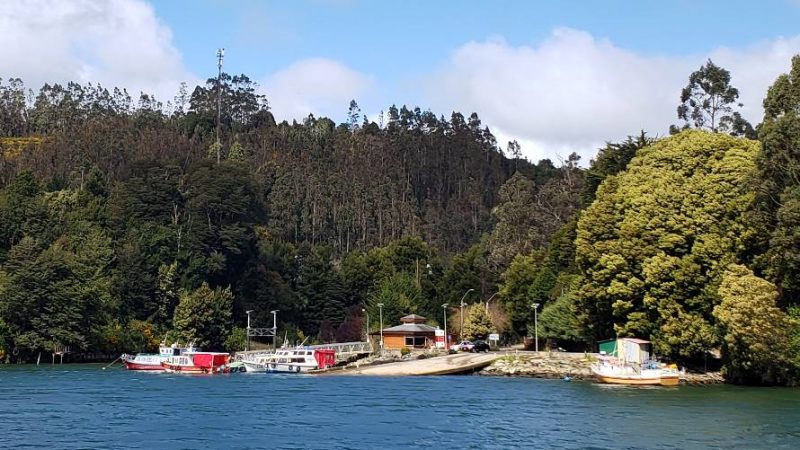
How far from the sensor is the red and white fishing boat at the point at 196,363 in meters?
92.2

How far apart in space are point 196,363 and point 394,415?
Result: 1842 inches

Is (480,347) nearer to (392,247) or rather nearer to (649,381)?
(649,381)

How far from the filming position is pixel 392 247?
15162 centimetres

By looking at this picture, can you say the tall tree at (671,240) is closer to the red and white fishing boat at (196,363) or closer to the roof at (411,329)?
the red and white fishing boat at (196,363)

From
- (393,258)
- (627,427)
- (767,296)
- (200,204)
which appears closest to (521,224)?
(393,258)

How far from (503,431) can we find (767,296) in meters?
24.8

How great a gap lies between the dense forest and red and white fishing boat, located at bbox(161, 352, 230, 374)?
17799 mm

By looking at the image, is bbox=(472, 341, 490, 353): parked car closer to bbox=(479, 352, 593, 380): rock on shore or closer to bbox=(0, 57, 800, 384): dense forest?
bbox=(0, 57, 800, 384): dense forest

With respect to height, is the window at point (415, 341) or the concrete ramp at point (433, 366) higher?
the window at point (415, 341)

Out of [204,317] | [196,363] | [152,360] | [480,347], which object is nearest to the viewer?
[196,363]

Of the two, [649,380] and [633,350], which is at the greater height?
[633,350]

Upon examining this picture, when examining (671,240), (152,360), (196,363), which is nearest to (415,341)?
(196,363)

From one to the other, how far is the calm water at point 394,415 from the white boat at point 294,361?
738 inches

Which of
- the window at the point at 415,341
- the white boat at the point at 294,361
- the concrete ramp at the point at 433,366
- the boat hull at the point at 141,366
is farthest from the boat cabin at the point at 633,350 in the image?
the boat hull at the point at 141,366
